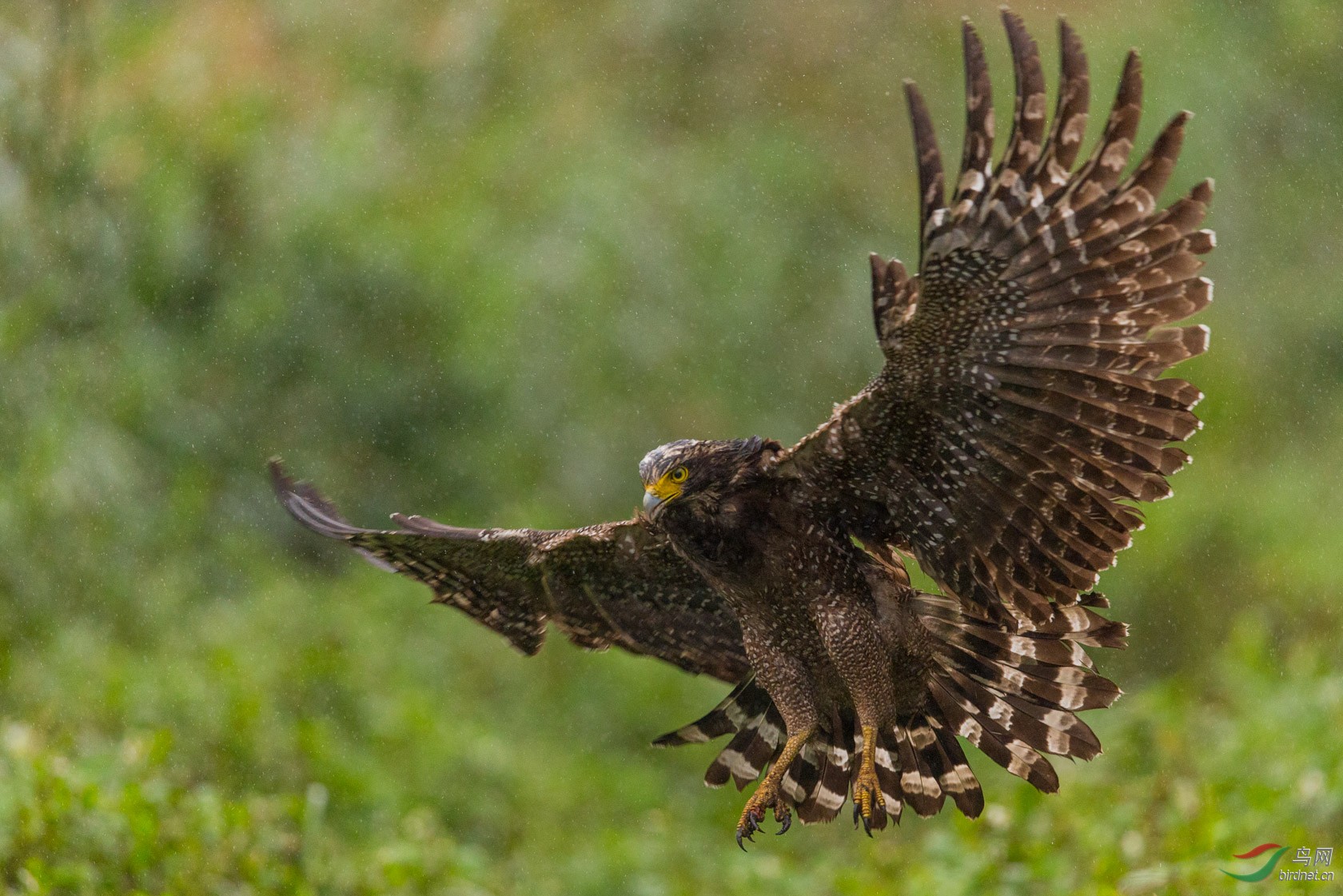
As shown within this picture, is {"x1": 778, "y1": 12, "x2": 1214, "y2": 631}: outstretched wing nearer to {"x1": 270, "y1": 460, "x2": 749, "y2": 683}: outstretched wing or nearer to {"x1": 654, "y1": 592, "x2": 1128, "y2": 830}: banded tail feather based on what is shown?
{"x1": 654, "y1": 592, "x2": 1128, "y2": 830}: banded tail feather

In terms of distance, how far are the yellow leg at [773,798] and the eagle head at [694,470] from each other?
2.33 ft

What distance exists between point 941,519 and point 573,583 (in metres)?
1.17

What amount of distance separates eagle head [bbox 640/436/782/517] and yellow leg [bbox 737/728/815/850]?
71 cm

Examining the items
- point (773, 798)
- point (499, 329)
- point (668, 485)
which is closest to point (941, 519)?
point (668, 485)

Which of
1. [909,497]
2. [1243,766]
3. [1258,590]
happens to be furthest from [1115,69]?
[909,497]

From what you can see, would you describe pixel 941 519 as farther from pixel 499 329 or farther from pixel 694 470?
pixel 499 329

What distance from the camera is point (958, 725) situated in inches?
168

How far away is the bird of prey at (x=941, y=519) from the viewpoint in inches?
137

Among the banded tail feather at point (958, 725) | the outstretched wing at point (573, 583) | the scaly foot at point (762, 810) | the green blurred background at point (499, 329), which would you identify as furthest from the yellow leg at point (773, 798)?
the green blurred background at point (499, 329)

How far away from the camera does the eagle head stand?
3914 millimetres

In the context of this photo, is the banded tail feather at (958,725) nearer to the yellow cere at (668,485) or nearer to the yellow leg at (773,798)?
the yellow leg at (773,798)

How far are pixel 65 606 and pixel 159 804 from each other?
3.52m

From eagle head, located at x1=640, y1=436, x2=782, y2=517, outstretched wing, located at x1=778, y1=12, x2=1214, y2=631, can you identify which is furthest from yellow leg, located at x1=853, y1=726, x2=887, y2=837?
eagle head, located at x1=640, y1=436, x2=782, y2=517

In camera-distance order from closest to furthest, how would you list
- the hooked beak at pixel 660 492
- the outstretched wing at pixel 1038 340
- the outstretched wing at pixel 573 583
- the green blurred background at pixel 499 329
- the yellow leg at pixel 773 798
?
the outstretched wing at pixel 1038 340
the hooked beak at pixel 660 492
the yellow leg at pixel 773 798
the outstretched wing at pixel 573 583
the green blurred background at pixel 499 329
